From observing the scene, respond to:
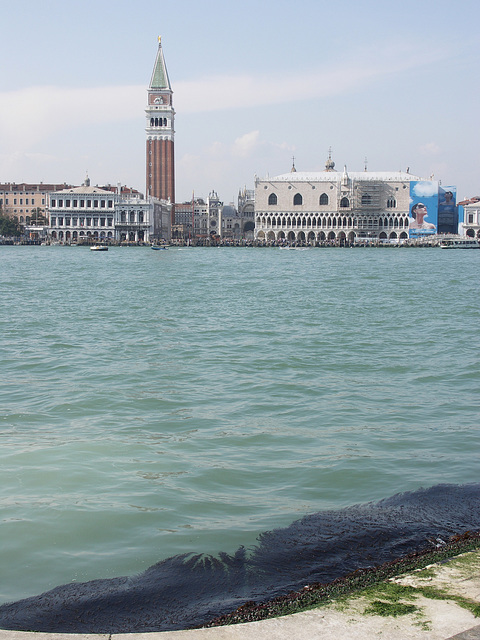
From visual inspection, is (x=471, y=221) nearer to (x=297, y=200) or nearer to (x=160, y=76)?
(x=297, y=200)

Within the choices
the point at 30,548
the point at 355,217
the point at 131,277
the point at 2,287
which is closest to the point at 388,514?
the point at 30,548

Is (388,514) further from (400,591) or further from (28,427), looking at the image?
(28,427)

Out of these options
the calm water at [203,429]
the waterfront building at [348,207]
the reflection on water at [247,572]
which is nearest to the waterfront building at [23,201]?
the waterfront building at [348,207]

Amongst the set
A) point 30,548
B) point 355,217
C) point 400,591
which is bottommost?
point 30,548

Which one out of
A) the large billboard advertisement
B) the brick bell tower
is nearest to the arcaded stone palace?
the large billboard advertisement

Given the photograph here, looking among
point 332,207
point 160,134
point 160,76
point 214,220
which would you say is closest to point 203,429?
point 332,207

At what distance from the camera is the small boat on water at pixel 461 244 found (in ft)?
275

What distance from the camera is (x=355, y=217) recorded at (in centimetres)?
8769

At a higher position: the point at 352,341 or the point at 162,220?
the point at 162,220

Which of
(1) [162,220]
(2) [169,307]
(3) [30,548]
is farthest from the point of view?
(1) [162,220]

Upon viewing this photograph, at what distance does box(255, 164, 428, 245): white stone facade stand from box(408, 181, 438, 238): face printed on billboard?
68 cm

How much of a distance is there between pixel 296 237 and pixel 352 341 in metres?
77.5

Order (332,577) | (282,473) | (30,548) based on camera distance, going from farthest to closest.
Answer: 1. (282,473)
2. (30,548)
3. (332,577)

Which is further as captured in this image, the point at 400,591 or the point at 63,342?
the point at 63,342
